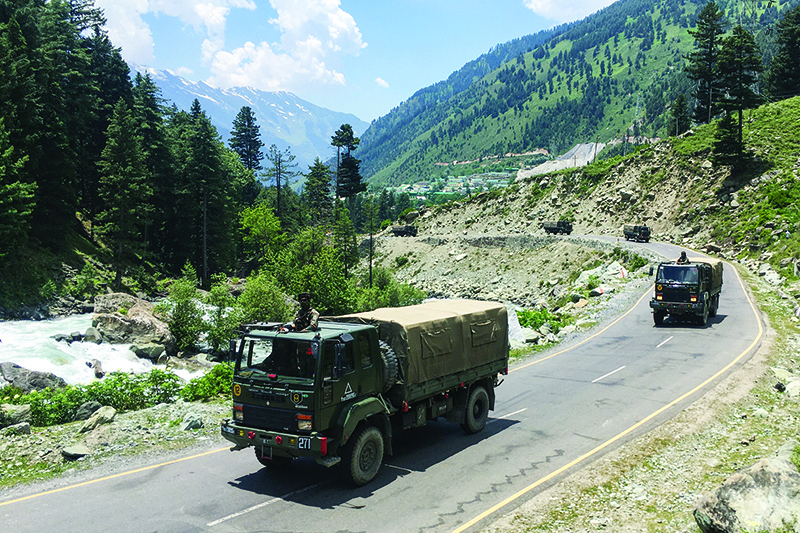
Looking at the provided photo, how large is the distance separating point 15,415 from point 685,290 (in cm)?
2933

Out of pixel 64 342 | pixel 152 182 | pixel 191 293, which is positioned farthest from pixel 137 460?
pixel 152 182

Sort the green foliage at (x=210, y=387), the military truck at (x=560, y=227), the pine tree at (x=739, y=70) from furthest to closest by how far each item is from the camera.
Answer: the military truck at (x=560, y=227) → the pine tree at (x=739, y=70) → the green foliage at (x=210, y=387)

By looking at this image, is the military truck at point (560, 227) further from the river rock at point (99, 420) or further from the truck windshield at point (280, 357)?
the truck windshield at point (280, 357)

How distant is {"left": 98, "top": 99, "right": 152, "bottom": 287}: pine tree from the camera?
50.6 meters

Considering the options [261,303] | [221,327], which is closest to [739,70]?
[261,303]

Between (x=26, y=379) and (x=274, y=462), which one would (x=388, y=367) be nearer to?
(x=274, y=462)

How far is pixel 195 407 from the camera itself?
16141 mm

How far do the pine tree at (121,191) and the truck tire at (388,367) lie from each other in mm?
44717

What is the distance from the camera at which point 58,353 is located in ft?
97.1

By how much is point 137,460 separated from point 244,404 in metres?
3.51

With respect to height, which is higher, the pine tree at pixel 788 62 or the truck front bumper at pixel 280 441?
the pine tree at pixel 788 62

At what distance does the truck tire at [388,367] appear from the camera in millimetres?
11328

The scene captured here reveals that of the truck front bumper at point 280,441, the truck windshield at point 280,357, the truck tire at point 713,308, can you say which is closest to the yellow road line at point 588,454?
the truck front bumper at point 280,441

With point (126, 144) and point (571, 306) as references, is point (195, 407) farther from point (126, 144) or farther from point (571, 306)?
A: point (126, 144)
